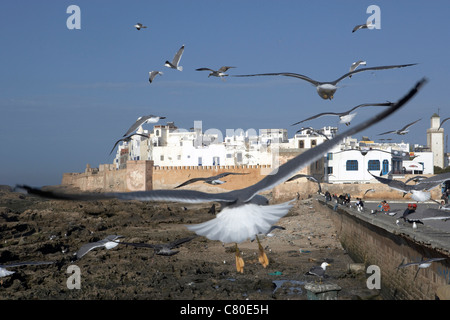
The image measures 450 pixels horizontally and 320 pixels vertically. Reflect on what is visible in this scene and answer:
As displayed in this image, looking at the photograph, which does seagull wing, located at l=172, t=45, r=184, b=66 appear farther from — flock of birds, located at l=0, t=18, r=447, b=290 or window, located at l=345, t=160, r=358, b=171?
window, located at l=345, t=160, r=358, b=171

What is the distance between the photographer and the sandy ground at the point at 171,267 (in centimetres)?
1309

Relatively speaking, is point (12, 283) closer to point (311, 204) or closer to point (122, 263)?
point (122, 263)

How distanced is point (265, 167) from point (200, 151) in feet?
44.4

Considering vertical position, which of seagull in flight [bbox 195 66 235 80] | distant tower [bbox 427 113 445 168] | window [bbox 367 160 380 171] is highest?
distant tower [bbox 427 113 445 168]

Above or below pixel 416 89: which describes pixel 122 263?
below

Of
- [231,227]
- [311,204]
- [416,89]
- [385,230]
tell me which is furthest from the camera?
[311,204]

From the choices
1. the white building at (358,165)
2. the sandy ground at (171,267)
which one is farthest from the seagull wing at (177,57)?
the white building at (358,165)

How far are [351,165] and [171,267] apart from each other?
30.3 metres

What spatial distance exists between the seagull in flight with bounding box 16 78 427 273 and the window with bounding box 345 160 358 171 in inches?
1511

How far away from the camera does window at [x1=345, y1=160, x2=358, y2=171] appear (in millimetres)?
43844

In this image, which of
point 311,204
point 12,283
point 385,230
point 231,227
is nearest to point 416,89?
point 231,227

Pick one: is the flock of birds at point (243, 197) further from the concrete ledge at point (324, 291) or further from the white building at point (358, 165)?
the white building at point (358, 165)

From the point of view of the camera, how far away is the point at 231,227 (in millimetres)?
5883

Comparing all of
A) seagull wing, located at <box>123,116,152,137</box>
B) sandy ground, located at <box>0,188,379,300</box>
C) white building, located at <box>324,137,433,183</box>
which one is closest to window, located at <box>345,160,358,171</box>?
white building, located at <box>324,137,433,183</box>
